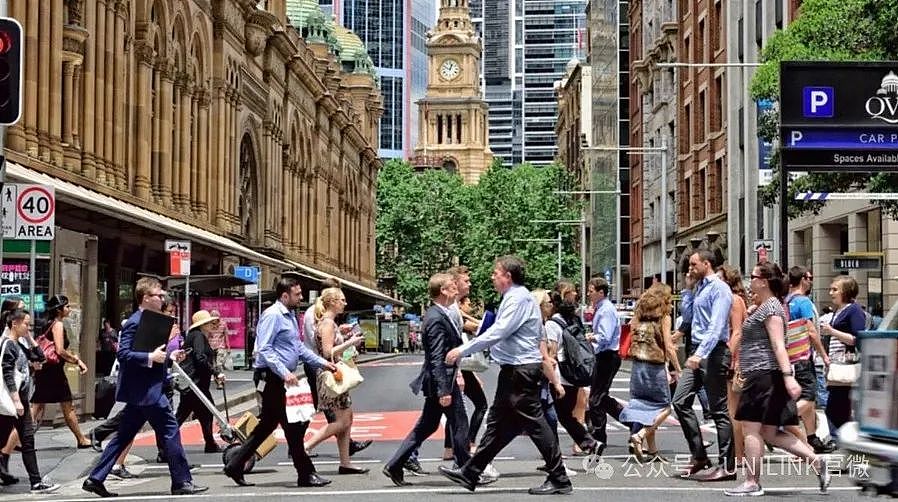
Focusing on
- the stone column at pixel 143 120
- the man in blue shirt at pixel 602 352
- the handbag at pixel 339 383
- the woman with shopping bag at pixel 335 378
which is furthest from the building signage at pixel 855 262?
the stone column at pixel 143 120

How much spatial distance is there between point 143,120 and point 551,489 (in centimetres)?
2954

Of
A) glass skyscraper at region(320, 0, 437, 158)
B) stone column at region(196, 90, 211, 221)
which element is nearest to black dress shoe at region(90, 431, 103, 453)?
stone column at region(196, 90, 211, 221)

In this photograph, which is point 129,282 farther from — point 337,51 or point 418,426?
point 337,51

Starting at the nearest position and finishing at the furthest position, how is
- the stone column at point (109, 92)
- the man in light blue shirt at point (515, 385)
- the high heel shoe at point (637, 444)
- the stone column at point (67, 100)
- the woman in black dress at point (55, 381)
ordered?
the man in light blue shirt at point (515, 385)
the high heel shoe at point (637, 444)
the woman in black dress at point (55, 381)
the stone column at point (67, 100)
the stone column at point (109, 92)

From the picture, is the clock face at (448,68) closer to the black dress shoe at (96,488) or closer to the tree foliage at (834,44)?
the tree foliage at (834,44)

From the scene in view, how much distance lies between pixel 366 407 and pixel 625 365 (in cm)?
2172

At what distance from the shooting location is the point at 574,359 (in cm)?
1597

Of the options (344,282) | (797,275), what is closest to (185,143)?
(344,282)

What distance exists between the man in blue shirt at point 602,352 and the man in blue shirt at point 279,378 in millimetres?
3721

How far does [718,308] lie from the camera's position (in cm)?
A: 1313

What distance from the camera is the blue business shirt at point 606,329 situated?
1642cm

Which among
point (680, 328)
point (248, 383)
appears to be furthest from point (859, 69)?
point (248, 383)

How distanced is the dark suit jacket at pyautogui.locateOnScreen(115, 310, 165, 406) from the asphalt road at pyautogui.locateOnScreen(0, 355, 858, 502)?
831mm

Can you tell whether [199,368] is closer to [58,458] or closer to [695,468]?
[58,458]
